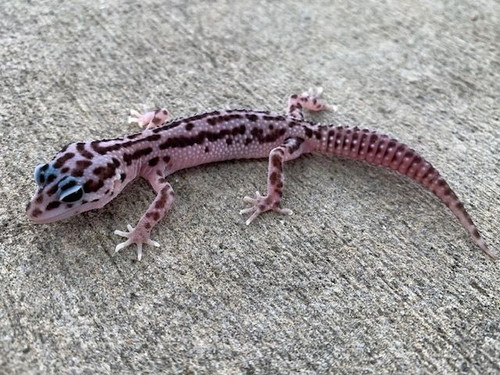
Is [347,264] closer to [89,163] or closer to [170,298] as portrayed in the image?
[170,298]

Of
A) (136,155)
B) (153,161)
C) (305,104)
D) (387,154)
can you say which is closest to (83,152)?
(136,155)

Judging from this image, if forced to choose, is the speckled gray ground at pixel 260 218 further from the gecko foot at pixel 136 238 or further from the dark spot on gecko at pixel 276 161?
the dark spot on gecko at pixel 276 161

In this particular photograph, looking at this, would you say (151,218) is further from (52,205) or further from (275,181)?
(275,181)

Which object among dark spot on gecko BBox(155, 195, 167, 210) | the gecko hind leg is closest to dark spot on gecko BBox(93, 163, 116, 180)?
dark spot on gecko BBox(155, 195, 167, 210)

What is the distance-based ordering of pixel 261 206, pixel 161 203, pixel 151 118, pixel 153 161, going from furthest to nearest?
1. pixel 151 118
2. pixel 153 161
3. pixel 261 206
4. pixel 161 203

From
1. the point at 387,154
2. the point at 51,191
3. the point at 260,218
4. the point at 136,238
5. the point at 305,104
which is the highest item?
the point at 387,154

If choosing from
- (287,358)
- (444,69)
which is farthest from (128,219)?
(444,69)

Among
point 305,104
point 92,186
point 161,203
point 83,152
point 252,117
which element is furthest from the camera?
point 305,104
